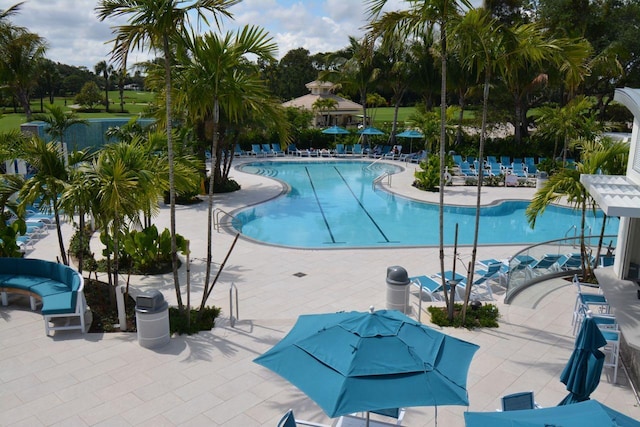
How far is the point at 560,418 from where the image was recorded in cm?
425

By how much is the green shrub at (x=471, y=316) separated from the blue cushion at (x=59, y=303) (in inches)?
242

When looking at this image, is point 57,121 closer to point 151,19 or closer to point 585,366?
point 151,19

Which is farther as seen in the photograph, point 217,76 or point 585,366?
point 217,76

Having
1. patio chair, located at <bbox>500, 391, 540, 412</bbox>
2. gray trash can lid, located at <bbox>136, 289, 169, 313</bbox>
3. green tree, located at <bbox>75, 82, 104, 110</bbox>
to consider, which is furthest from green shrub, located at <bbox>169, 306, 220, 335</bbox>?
green tree, located at <bbox>75, 82, 104, 110</bbox>

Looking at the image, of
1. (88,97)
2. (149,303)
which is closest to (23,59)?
(149,303)

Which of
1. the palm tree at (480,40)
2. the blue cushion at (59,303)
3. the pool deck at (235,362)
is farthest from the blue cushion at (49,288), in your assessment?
the palm tree at (480,40)

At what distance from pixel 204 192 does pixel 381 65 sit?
701 inches

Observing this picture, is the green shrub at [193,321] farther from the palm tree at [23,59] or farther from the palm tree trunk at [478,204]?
the palm tree at [23,59]

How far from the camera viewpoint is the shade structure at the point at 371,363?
4.68 m

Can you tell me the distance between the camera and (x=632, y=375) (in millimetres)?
7438

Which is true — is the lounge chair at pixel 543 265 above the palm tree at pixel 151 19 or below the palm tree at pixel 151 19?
below

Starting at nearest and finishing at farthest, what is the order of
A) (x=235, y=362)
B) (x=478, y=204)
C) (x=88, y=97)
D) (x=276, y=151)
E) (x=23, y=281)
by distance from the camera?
(x=235, y=362), (x=478, y=204), (x=23, y=281), (x=276, y=151), (x=88, y=97)

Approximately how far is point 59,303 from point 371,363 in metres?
5.98

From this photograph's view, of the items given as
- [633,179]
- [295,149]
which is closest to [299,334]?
[633,179]
